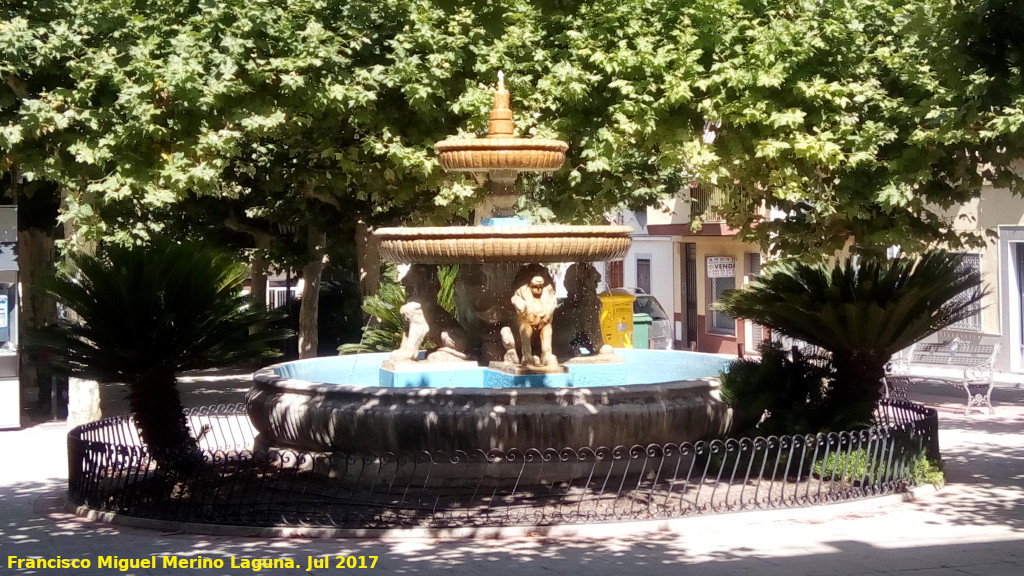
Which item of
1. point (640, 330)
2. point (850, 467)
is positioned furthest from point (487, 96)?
point (640, 330)

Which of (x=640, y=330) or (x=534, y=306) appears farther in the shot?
(x=640, y=330)

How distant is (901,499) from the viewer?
916cm

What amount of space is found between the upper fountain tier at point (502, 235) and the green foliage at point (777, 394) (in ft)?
5.95

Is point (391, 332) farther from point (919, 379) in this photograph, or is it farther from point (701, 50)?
point (919, 379)

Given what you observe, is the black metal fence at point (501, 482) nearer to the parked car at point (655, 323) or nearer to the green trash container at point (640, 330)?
the green trash container at point (640, 330)

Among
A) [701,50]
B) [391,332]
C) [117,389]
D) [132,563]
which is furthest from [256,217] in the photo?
[132,563]

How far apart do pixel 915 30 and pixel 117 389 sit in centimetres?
1704

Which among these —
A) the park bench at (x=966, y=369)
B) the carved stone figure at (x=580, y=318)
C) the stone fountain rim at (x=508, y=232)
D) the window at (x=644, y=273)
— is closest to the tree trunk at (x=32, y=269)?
the carved stone figure at (x=580, y=318)

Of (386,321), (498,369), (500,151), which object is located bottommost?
(498,369)

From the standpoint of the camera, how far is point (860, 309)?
9.66 metres

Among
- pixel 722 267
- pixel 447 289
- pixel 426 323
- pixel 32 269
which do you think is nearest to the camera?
pixel 426 323

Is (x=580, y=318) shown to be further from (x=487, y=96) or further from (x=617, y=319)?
(x=617, y=319)

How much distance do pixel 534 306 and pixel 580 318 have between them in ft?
4.14

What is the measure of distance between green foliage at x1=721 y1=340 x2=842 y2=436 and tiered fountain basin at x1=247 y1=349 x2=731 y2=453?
0.22 meters
